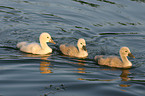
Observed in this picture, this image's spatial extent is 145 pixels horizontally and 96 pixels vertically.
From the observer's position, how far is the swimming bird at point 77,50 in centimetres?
990

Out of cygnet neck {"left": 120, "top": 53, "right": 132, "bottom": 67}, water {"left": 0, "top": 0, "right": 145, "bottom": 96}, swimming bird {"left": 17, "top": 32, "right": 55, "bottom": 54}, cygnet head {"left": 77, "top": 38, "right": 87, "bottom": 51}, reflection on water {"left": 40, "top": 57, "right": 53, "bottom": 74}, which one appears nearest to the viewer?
water {"left": 0, "top": 0, "right": 145, "bottom": 96}

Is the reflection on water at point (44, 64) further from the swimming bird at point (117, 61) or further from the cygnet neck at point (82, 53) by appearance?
the swimming bird at point (117, 61)

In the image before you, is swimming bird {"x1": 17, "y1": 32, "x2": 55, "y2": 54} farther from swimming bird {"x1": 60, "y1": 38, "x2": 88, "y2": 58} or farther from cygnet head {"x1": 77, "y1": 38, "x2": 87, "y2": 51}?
cygnet head {"x1": 77, "y1": 38, "x2": 87, "y2": 51}

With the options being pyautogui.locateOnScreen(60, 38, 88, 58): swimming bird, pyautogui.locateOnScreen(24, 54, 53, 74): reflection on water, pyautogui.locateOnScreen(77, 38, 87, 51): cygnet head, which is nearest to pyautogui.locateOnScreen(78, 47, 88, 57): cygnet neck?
pyautogui.locateOnScreen(60, 38, 88, 58): swimming bird

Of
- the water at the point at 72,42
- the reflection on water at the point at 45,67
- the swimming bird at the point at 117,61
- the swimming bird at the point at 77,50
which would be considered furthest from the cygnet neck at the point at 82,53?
the reflection on water at the point at 45,67

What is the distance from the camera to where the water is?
6.95m

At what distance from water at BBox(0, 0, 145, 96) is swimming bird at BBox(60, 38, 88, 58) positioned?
0.83ft

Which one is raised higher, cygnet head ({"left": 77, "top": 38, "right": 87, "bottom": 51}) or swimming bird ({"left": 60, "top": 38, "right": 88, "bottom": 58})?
Result: cygnet head ({"left": 77, "top": 38, "right": 87, "bottom": 51})

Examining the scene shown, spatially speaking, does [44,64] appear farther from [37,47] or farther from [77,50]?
[77,50]

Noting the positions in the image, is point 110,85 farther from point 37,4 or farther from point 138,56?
point 37,4

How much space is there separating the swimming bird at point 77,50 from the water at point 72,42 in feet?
0.83

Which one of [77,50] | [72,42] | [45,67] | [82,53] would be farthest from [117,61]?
[72,42]

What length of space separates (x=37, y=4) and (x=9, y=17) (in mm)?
2153

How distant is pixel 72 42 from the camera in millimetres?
11211
